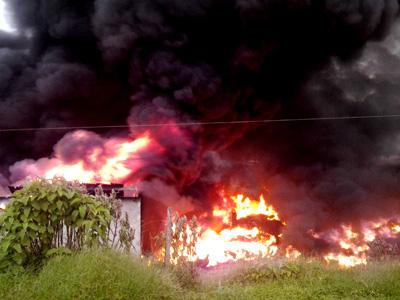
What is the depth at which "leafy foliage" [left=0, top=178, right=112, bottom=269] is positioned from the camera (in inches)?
270

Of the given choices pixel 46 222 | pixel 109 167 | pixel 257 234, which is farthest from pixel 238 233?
pixel 46 222

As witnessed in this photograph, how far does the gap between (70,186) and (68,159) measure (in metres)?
12.6

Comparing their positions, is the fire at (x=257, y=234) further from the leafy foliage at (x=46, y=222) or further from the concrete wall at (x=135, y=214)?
the leafy foliage at (x=46, y=222)

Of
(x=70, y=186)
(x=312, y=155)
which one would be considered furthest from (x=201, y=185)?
(x=70, y=186)

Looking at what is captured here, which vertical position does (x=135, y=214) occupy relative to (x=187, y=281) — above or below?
above

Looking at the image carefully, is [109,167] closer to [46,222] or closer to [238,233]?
[238,233]

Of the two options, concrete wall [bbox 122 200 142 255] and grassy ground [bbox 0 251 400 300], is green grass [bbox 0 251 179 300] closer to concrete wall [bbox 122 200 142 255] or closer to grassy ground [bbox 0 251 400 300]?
grassy ground [bbox 0 251 400 300]

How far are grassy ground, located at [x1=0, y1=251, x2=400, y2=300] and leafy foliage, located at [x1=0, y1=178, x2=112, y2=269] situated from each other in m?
0.36

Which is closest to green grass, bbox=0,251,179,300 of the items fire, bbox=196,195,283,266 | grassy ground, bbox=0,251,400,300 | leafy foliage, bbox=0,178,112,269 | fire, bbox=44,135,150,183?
grassy ground, bbox=0,251,400,300

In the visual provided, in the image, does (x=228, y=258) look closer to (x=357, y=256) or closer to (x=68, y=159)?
(x=357, y=256)

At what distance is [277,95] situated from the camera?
25172 millimetres

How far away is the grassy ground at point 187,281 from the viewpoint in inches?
253

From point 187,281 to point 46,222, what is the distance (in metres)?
3.19

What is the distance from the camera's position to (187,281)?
920 cm
